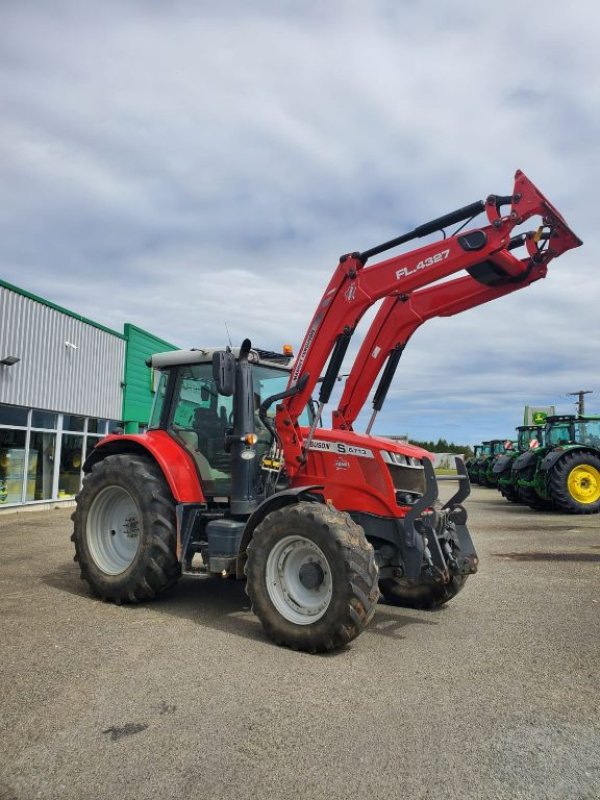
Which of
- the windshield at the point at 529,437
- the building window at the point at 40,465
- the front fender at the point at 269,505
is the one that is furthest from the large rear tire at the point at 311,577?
the windshield at the point at 529,437

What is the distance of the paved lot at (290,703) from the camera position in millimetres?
3057

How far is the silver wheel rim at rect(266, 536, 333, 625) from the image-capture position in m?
5.08

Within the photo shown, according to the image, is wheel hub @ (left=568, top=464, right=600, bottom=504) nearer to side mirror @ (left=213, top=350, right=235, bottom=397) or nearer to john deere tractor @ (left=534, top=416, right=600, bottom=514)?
john deere tractor @ (left=534, top=416, right=600, bottom=514)

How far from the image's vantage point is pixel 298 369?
6129mm

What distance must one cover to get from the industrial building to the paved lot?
8852 mm

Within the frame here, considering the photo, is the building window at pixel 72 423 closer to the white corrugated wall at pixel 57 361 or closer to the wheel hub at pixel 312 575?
the white corrugated wall at pixel 57 361

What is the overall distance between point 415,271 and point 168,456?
2968mm

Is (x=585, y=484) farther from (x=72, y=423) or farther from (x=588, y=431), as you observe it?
(x=72, y=423)

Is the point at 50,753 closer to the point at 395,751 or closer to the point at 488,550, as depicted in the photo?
the point at 395,751

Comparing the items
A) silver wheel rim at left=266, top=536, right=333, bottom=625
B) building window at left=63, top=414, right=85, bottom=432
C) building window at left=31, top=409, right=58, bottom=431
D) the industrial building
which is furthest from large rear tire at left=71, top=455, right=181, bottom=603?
building window at left=63, top=414, right=85, bottom=432

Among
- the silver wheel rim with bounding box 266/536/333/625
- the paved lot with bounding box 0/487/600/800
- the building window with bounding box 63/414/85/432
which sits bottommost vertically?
the paved lot with bounding box 0/487/600/800

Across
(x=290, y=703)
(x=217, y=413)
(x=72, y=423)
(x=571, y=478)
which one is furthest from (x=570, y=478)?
(x=290, y=703)

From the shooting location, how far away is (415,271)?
5609mm

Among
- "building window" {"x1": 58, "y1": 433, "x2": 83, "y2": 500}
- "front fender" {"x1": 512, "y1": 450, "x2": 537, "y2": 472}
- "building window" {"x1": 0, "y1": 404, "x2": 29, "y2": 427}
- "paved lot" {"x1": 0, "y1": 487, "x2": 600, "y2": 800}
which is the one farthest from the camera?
"front fender" {"x1": 512, "y1": 450, "x2": 537, "y2": 472}
